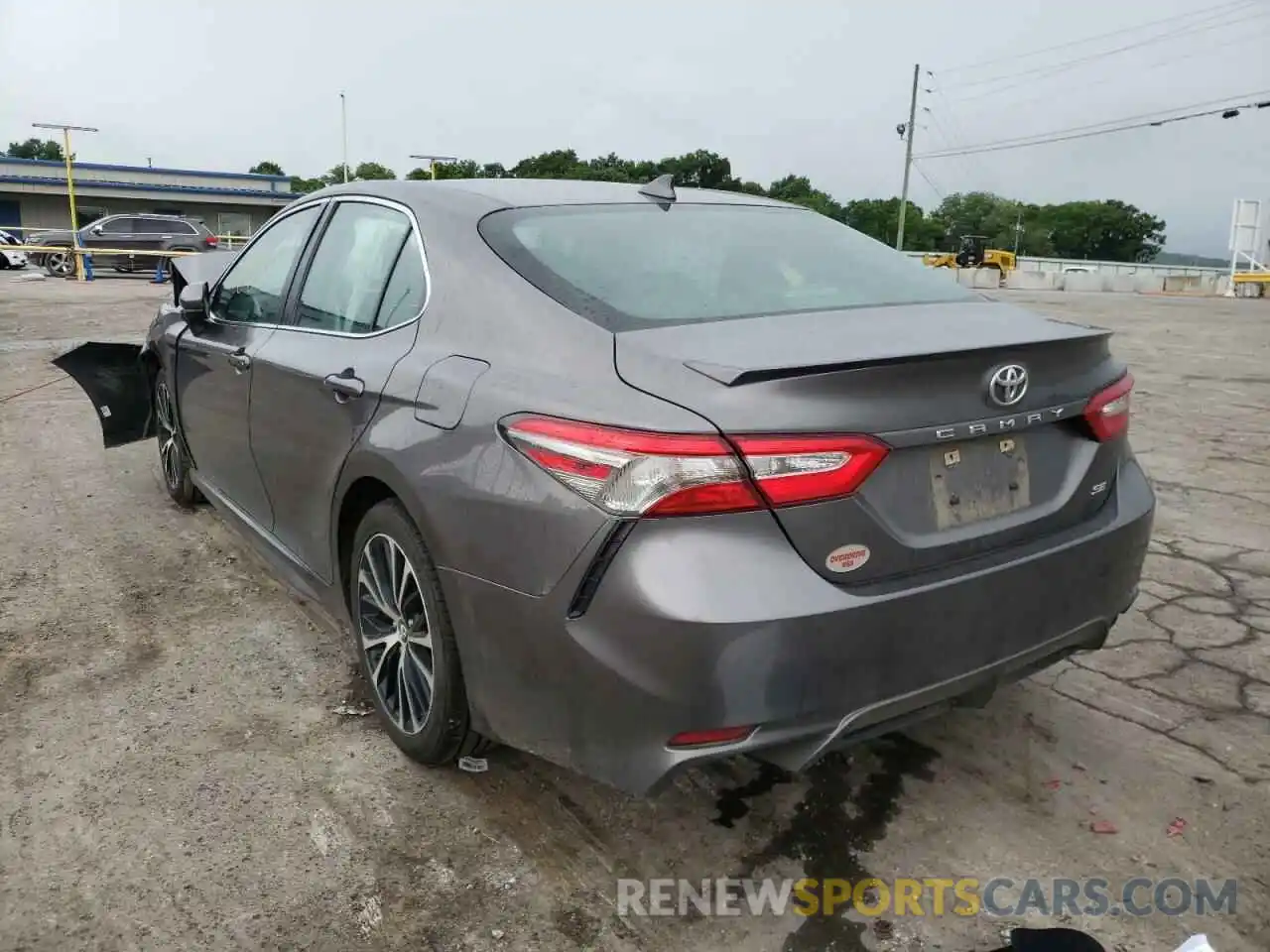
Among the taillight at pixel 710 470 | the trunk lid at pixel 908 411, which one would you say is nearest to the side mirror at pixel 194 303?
the trunk lid at pixel 908 411

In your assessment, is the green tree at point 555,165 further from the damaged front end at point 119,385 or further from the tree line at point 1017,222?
the damaged front end at point 119,385

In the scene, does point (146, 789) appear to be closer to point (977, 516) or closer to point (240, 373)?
point (240, 373)

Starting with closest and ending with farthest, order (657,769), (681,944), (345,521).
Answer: (657,769) → (681,944) → (345,521)

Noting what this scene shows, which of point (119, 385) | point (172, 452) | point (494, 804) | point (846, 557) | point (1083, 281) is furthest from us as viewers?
point (1083, 281)

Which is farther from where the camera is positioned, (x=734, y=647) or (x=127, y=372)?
(x=127, y=372)

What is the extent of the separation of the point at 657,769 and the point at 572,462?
25.1 inches

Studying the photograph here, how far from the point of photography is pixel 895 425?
6.45 ft

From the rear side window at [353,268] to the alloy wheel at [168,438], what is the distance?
182 cm

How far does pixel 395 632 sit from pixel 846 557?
1.34m

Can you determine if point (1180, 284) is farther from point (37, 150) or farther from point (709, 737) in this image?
point (37, 150)

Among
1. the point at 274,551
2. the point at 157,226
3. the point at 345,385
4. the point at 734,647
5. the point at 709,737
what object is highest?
the point at 157,226

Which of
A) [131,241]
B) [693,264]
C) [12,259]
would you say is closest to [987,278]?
[131,241]

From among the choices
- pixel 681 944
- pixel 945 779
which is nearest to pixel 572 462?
pixel 681 944

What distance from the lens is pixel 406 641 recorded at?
262 cm
